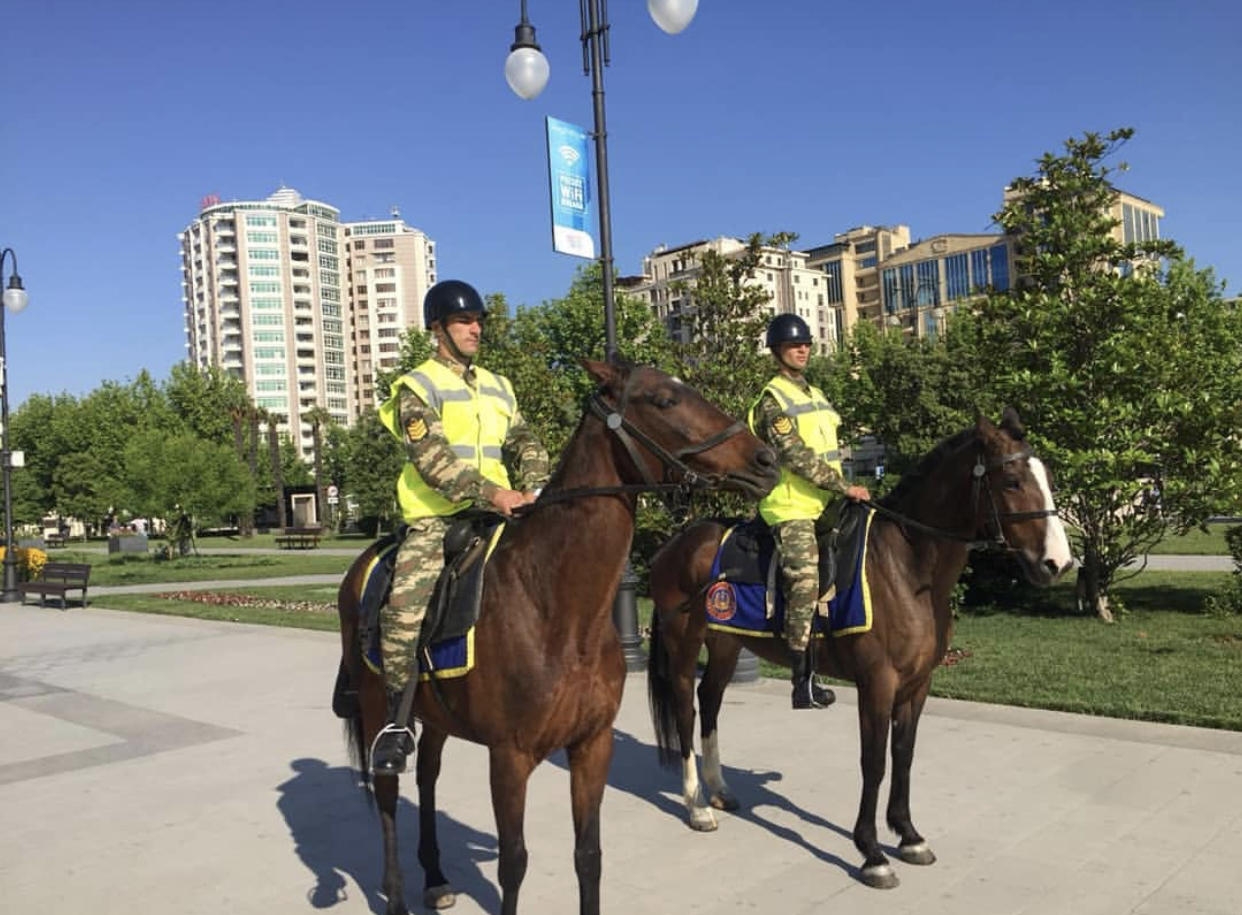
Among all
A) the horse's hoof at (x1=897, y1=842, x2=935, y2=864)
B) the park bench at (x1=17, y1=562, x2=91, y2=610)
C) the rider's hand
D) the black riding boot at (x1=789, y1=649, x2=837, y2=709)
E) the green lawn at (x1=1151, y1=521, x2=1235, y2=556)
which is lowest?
the green lawn at (x1=1151, y1=521, x2=1235, y2=556)

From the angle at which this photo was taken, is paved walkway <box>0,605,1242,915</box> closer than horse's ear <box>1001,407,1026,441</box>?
Yes

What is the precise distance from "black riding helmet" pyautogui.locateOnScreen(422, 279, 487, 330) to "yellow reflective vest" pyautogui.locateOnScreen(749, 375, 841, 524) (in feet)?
6.97

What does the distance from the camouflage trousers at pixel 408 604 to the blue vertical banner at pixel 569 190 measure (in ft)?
19.1

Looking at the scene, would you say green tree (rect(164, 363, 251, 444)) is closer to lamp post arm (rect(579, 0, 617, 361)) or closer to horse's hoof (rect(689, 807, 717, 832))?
lamp post arm (rect(579, 0, 617, 361))

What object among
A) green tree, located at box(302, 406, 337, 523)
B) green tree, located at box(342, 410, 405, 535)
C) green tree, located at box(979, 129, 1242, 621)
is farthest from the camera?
green tree, located at box(302, 406, 337, 523)

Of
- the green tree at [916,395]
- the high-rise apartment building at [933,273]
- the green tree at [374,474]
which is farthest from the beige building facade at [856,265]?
the green tree at [916,395]

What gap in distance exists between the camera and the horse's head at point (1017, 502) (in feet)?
17.0

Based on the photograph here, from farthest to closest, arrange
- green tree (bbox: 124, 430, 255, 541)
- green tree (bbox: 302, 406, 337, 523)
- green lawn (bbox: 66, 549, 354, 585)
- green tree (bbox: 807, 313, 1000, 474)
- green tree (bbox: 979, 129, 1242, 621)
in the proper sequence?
green tree (bbox: 302, 406, 337, 523)
green tree (bbox: 124, 430, 255, 541)
green lawn (bbox: 66, 549, 354, 585)
green tree (bbox: 807, 313, 1000, 474)
green tree (bbox: 979, 129, 1242, 621)

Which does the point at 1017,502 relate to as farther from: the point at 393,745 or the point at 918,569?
the point at 393,745

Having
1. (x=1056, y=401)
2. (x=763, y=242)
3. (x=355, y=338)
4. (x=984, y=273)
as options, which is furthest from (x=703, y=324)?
(x=355, y=338)

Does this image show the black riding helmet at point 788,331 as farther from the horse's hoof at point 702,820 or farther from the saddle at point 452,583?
the horse's hoof at point 702,820

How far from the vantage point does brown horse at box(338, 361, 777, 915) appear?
12.5 ft

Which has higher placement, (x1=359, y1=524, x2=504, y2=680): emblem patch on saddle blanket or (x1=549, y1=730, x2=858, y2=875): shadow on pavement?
(x1=359, y1=524, x2=504, y2=680): emblem patch on saddle blanket

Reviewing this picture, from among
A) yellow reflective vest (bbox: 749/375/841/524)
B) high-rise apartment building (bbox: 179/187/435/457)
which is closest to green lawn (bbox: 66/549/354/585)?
yellow reflective vest (bbox: 749/375/841/524)
